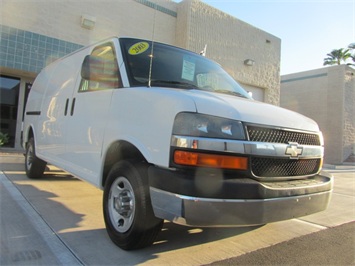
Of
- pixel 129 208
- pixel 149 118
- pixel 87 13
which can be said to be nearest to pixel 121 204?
pixel 129 208

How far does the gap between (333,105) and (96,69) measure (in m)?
23.1

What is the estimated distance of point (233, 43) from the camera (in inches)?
658

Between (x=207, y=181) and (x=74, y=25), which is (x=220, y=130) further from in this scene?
(x=74, y=25)

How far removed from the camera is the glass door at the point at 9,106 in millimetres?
12148

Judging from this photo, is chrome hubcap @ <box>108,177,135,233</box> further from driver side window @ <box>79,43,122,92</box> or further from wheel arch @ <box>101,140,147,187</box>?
driver side window @ <box>79,43,122,92</box>

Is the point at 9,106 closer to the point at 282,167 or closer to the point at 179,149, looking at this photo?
the point at 179,149

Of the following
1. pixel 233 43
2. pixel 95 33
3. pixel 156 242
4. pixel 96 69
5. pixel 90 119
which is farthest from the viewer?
pixel 233 43

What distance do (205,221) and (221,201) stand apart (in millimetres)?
199

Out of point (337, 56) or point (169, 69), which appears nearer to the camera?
point (169, 69)

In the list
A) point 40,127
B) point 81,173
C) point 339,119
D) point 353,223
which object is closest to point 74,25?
point 40,127

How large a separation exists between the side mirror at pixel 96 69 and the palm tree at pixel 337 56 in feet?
118

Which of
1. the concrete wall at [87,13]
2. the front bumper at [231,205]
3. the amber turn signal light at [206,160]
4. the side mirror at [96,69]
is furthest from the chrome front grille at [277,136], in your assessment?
the concrete wall at [87,13]

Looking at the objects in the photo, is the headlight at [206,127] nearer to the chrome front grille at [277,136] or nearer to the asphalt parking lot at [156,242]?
the chrome front grille at [277,136]

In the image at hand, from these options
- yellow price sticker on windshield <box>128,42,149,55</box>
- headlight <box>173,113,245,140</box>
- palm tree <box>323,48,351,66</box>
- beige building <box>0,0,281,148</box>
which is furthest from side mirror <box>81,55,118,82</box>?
palm tree <box>323,48,351,66</box>
